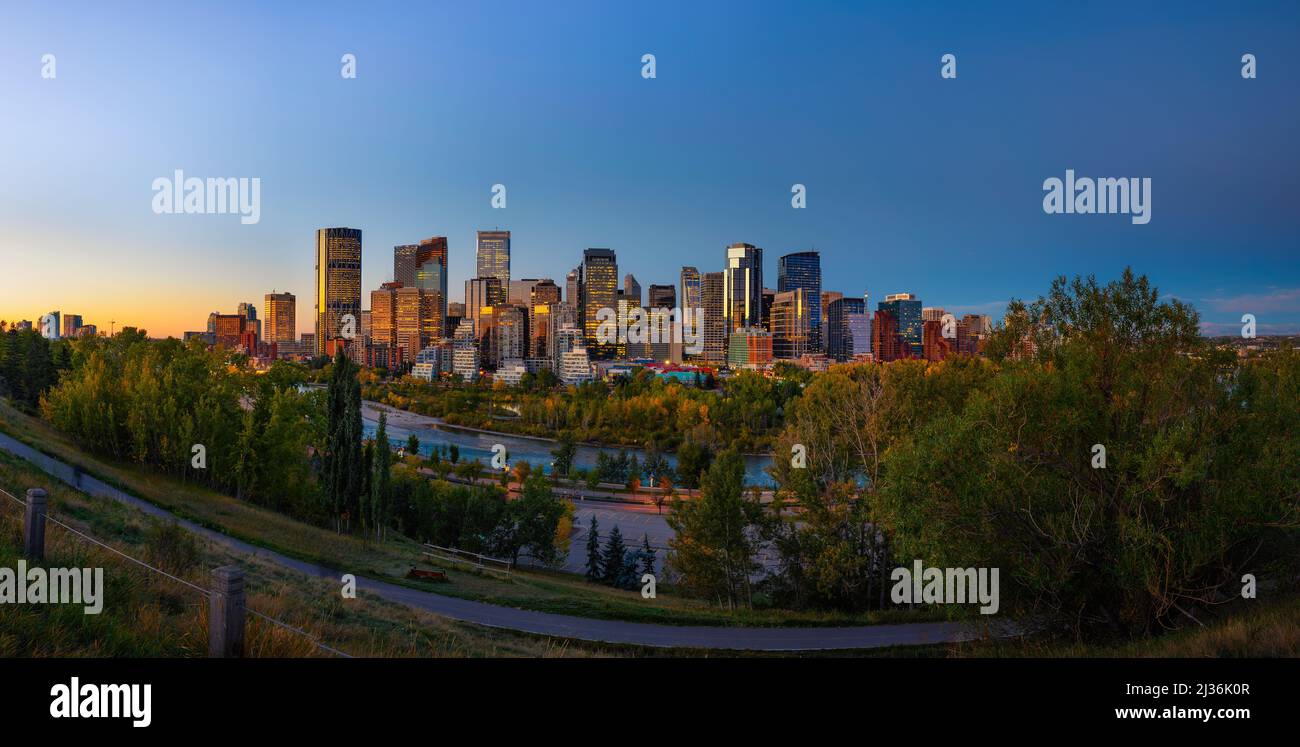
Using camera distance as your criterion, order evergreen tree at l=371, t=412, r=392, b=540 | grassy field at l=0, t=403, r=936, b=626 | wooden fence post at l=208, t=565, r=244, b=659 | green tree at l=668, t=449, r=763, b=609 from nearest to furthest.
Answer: wooden fence post at l=208, t=565, r=244, b=659 < grassy field at l=0, t=403, r=936, b=626 < green tree at l=668, t=449, r=763, b=609 < evergreen tree at l=371, t=412, r=392, b=540

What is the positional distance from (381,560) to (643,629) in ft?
36.3

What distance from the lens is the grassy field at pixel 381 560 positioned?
65.0ft

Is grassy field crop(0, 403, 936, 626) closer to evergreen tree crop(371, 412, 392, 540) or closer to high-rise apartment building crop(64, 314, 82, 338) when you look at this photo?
evergreen tree crop(371, 412, 392, 540)

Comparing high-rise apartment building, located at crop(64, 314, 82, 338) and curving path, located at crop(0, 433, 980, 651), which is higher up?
high-rise apartment building, located at crop(64, 314, 82, 338)

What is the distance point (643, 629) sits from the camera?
1791 cm

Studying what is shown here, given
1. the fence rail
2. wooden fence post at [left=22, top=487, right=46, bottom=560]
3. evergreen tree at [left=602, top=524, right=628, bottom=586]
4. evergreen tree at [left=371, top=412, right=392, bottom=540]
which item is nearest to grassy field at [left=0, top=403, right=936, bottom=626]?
the fence rail

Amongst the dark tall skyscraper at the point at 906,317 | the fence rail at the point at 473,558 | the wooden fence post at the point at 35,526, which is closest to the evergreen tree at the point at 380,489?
the fence rail at the point at 473,558

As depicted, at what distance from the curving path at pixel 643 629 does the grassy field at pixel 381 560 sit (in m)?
0.57

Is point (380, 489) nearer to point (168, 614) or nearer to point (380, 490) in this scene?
point (380, 490)

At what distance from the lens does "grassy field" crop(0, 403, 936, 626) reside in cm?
1980

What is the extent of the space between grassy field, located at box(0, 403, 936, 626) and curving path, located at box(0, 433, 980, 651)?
1.87 feet

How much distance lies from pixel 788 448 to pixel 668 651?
13.1 m
